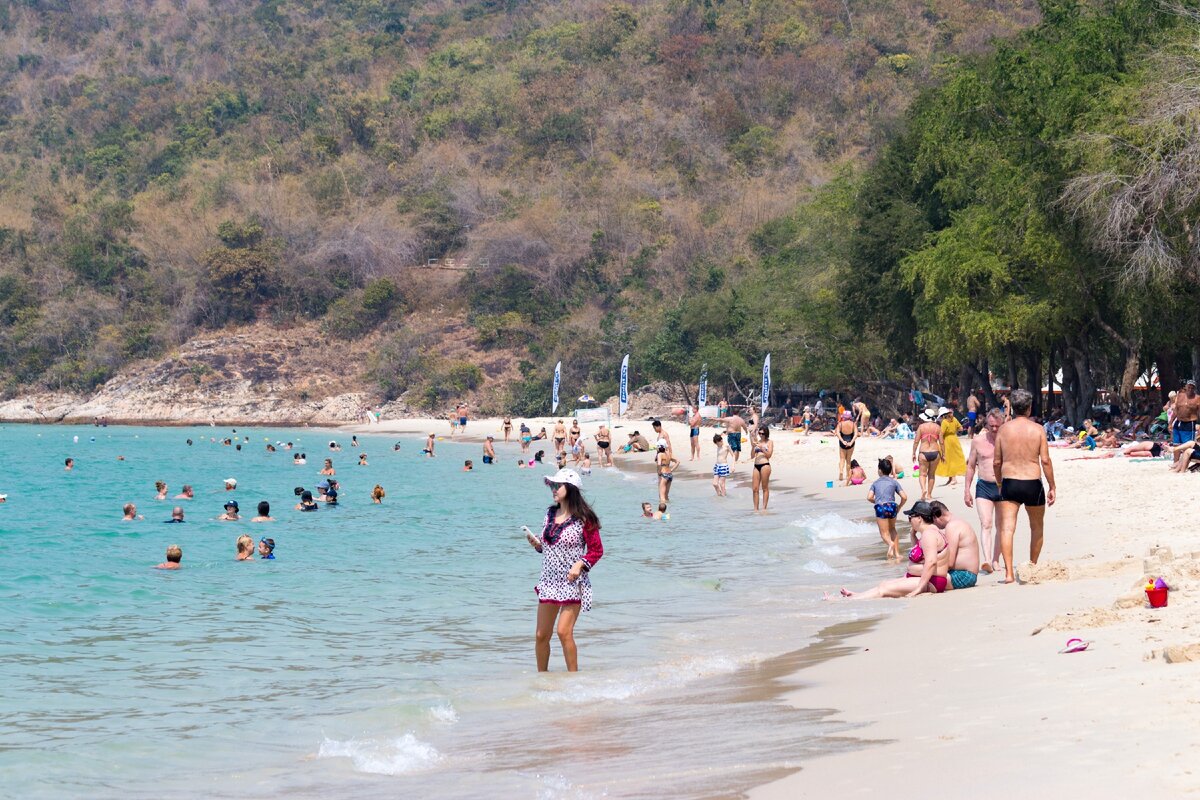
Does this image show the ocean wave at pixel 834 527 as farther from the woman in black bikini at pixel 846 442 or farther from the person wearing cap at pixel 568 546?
the person wearing cap at pixel 568 546

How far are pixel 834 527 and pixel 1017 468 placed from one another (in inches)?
308

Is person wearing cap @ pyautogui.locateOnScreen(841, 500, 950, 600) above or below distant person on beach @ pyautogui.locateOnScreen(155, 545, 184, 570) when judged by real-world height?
above

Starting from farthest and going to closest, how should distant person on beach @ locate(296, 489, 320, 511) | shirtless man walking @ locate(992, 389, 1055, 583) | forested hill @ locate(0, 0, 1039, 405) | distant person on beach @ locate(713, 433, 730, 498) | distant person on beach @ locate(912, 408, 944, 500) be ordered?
forested hill @ locate(0, 0, 1039, 405) → distant person on beach @ locate(296, 489, 320, 511) → distant person on beach @ locate(713, 433, 730, 498) → distant person on beach @ locate(912, 408, 944, 500) → shirtless man walking @ locate(992, 389, 1055, 583)

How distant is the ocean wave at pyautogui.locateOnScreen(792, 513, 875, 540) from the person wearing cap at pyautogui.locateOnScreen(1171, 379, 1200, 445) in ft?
18.1

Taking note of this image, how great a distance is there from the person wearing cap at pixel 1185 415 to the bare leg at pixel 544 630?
14.0 metres

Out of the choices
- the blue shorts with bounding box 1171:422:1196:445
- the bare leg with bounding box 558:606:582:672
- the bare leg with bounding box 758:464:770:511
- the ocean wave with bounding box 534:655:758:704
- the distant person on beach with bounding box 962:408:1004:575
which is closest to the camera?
the ocean wave with bounding box 534:655:758:704

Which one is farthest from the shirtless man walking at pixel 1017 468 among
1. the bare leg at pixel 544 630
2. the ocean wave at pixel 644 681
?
the bare leg at pixel 544 630

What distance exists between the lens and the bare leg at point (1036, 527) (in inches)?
433

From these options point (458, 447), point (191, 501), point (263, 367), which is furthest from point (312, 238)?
point (191, 501)

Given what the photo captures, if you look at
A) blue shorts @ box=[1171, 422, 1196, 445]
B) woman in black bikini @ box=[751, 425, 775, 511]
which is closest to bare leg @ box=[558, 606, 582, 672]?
woman in black bikini @ box=[751, 425, 775, 511]

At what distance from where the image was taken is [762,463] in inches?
863

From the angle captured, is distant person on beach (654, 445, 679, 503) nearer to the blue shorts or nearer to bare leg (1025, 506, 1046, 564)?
the blue shorts

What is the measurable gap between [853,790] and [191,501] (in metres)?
26.6

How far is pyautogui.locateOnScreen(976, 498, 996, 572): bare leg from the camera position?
38.3ft
